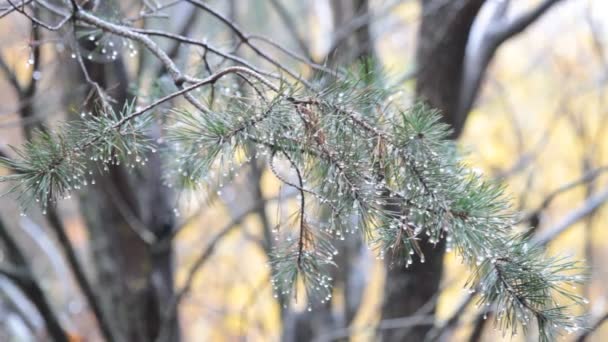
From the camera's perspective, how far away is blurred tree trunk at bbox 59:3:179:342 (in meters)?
2.72

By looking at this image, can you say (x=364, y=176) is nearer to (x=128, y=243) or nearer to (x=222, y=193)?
(x=128, y=243)

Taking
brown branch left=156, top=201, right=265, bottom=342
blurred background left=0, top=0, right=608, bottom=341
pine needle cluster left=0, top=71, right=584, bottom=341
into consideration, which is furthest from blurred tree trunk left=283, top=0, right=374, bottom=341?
pine needle cluster left=0, top=71, right=584, bottom=341

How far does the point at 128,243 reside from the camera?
280 centimetres

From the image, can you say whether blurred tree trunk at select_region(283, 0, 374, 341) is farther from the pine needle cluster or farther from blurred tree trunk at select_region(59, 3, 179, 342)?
the pine needle cluster

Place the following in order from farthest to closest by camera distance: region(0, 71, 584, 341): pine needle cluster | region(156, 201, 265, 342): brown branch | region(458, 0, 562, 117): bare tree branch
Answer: region(156, 201, 265, 342): brown branch
region(458, 0, 562, 117): bare tree branch
region(0, 71, 584, 341): pine needle cluster

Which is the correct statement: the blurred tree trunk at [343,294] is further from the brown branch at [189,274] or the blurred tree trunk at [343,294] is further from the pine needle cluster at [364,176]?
the pine needle cluster at [364,176]

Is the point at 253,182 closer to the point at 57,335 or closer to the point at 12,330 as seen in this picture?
the point at 57,335

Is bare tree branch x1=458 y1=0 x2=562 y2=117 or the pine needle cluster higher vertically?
bare tree branch x1=458 y1=0 x2=562 y2=117

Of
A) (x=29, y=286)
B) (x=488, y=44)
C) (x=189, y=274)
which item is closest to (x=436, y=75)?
(x=488, y=44)

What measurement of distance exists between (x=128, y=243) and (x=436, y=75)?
1.48 metres

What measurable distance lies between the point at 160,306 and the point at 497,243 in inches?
79.8

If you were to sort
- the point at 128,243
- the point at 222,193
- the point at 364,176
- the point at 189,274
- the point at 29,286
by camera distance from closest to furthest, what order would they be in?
1. the point at 364,176
2. the point at 29,286
3. the point at 189,274
4. the point at 128,243
5. the point at 222,193

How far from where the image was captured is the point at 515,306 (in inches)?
41.9

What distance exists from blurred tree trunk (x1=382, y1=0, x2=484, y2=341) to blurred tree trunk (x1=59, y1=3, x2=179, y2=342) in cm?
103
